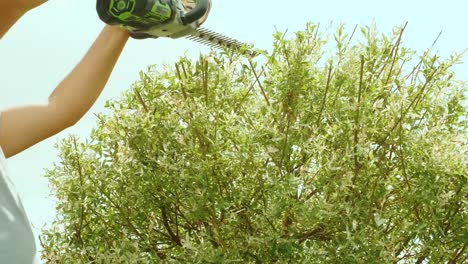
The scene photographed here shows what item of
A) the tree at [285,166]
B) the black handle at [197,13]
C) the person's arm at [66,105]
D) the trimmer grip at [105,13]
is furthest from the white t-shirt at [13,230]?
the tree at [285,166]

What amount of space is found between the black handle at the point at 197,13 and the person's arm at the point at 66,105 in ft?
1.01

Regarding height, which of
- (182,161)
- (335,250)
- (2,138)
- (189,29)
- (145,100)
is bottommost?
(2,138)

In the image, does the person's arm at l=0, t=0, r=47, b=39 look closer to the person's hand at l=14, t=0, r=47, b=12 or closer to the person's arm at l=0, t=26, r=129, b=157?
the person's hand at l=14, t=0, r=47, b=12

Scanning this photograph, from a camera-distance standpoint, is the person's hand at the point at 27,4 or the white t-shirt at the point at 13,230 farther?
the person's hand at the point at 27,4

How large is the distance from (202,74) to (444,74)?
3070mm

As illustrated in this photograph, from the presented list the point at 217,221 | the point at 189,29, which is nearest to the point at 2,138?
the point at 189,29

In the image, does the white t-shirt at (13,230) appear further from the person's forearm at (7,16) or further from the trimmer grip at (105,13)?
the trimmer grip at (105,13)

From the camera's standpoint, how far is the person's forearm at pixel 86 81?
2.22 meters

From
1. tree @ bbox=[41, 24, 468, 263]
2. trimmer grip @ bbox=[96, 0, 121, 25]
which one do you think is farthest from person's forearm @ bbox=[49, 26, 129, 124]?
tree @ bbox=[41, 24, 468, 263]

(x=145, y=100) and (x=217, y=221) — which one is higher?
(x=145, y=100)

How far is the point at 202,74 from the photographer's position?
962 cm

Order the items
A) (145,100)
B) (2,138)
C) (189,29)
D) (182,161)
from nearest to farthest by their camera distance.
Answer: (2,138), (189,29), (182,161), (145,100)

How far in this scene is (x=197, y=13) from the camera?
263cm

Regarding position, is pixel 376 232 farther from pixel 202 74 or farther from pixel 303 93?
pixel 202 74
